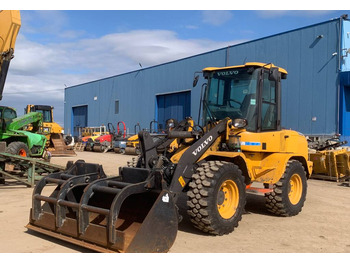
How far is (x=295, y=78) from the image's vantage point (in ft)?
62.4

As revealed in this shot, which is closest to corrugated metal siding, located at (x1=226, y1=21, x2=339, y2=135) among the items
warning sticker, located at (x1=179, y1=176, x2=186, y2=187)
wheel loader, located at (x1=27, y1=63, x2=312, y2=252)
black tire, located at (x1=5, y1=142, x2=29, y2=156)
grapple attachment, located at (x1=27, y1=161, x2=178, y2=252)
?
wheel loader, located at (x1=27, y1=63, x2=312, y2=252)

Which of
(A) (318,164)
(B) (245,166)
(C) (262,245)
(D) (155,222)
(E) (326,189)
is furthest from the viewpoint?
(A) (318,164)

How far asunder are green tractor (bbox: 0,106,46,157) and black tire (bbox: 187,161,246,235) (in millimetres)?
9026

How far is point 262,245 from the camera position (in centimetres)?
500

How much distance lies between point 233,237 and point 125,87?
96.5ft

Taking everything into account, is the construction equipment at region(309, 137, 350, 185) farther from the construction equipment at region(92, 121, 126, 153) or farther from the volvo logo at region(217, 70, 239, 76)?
the construction equipment at region(92, 121, 126, 153)

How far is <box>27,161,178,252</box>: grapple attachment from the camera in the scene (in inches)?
168

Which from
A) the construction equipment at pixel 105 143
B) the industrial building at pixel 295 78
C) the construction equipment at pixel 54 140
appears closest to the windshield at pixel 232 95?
the industrial building at pixel 295 78

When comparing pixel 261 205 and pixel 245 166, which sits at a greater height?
pixel 245 166

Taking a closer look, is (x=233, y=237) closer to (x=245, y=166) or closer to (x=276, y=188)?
(x=245, y=166)

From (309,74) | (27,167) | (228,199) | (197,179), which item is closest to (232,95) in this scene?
(228,199)

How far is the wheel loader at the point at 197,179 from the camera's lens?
14.8 ft

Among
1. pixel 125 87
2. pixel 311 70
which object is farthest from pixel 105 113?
pixel 311 70

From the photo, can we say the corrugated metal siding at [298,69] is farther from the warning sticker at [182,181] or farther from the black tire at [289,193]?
the warning sticker at [182,181]
